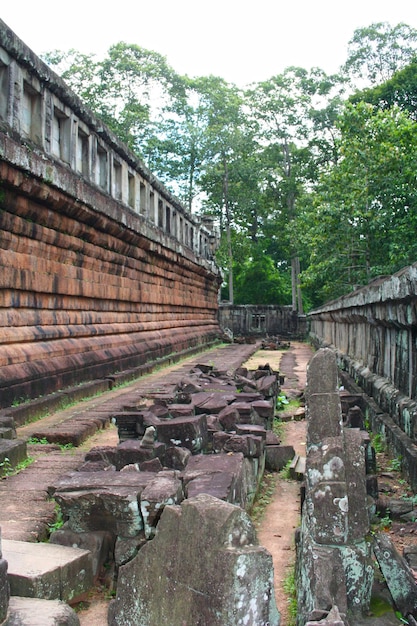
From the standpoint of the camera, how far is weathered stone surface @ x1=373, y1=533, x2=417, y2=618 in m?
2.06

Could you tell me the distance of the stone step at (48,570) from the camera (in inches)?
80.4

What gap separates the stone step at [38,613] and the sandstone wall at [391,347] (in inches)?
105

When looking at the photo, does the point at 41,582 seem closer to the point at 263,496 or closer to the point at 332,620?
the point at 332,620

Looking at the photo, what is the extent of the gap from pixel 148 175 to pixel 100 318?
421 cm

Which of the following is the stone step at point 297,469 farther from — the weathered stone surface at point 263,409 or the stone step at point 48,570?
the stone step at point 48,570

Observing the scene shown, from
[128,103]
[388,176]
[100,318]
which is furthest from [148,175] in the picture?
[128,103]

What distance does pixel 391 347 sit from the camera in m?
5.29

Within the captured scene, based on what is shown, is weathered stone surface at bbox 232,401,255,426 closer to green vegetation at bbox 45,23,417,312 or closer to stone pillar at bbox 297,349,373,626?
stone pillar at bbox 297,349,373,626


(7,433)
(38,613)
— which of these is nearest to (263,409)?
(7,433)

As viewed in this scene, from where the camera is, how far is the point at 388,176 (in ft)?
43.3

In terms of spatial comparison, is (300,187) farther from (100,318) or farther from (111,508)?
(111,508)

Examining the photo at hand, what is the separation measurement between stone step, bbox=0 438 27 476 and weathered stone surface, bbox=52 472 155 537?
3.63 ft

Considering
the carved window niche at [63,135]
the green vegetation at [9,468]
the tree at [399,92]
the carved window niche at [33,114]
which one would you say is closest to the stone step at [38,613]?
the green vegetation at [9,468]

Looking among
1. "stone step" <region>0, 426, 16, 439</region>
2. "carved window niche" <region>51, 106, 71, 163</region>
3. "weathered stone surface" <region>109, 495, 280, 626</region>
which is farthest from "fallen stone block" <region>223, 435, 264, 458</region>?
"carved window niche" <region>51, 106, 71, 163</region>
